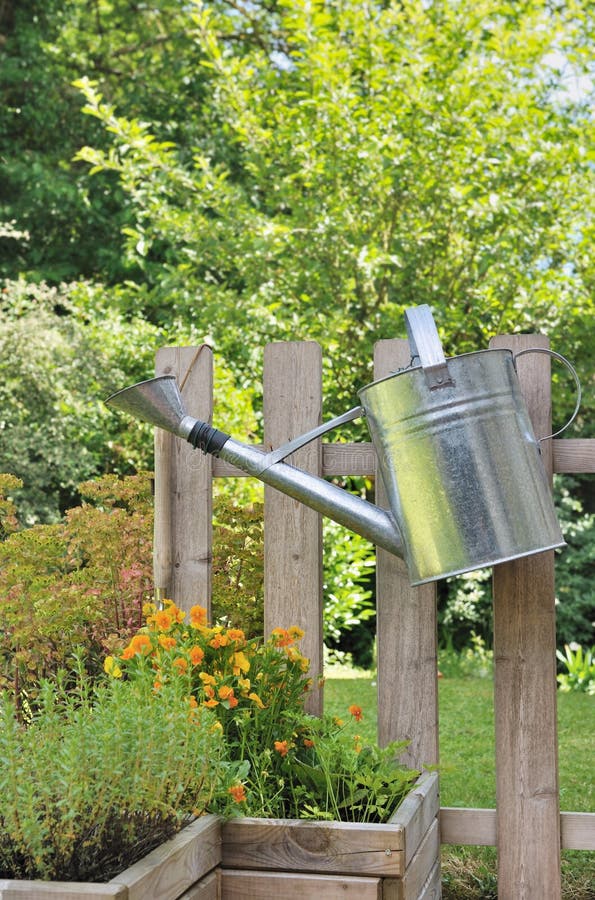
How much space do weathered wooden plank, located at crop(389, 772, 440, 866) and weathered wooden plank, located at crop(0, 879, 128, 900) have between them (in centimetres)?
60

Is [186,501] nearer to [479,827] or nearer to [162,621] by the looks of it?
[162,621]

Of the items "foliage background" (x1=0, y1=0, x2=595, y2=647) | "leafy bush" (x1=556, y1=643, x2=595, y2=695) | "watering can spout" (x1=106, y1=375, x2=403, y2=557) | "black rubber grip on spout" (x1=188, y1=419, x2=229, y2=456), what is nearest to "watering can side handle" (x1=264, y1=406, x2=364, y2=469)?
"watering can spout" (x1=106, y1=375, x2=403, y2=557)

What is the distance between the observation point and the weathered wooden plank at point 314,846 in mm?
1772

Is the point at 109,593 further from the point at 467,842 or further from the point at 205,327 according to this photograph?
the point at 205,327

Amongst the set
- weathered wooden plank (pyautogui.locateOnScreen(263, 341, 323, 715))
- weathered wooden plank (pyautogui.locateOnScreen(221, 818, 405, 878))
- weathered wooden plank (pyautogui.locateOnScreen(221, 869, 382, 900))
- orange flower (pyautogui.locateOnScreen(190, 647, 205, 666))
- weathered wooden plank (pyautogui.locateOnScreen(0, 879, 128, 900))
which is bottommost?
weathered wooden plank (pyautogui.locateOnScreen(221, 869, 382, 900))

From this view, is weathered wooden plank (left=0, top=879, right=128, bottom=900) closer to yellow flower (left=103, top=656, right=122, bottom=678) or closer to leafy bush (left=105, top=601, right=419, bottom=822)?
leafy bush (left=105, top=601, right=419, bottom=822)

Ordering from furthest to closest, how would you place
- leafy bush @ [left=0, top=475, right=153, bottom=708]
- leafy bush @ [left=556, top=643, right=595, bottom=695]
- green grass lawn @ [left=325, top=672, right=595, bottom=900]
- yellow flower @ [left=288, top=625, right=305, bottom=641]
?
leafy bush @ [left=556, top=643, right=595, bottom=695] → leafy bush @ [left=0, top=475, right=153, bottom=708] → green grass lawn @ [left=325, top=672, right=595, bottom=900] → yellow flower @ [left=288, top=625, right=305, bottom=641]

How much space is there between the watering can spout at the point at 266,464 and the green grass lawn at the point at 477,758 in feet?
1.82

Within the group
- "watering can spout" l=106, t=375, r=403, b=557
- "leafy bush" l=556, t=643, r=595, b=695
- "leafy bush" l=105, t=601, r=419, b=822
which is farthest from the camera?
"leafy bush" l=556, t=643, r=595, b=695

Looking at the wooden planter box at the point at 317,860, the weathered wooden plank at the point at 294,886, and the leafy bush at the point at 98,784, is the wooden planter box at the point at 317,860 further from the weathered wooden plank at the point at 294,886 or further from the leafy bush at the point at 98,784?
the leafy bush at the point at 98,784

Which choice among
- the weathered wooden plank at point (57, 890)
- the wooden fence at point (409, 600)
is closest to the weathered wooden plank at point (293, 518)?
the wooden fence at point (409, 600)

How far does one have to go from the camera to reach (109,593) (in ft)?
9.70

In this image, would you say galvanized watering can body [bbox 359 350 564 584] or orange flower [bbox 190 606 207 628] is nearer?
galvanized watering can body [bbox 359 350 564 584]

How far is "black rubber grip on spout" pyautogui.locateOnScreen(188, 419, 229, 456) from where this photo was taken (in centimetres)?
238
